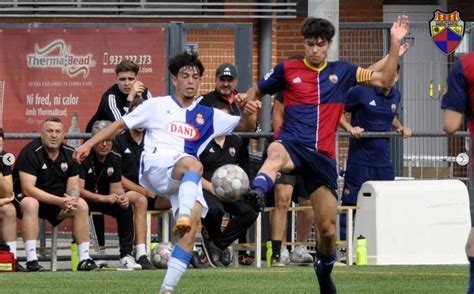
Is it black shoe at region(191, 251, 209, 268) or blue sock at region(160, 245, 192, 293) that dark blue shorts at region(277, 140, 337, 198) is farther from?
black shoe at region(191, 251, 209, 268)

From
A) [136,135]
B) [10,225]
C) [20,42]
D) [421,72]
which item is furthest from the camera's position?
[421,72]

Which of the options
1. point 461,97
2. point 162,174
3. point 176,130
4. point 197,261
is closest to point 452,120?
point 461,97

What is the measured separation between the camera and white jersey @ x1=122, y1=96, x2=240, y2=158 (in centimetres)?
1210

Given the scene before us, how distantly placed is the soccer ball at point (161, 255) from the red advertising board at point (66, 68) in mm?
2772

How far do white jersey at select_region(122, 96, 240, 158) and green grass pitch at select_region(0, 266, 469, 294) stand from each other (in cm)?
123

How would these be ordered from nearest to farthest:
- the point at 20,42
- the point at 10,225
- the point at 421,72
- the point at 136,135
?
the point at 10,225 < the point at 136,135 < the point at 20,42 < the point at 421,72

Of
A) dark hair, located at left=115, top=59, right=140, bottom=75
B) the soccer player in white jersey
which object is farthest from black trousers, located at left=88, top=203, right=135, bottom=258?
the soccer player in white jersey

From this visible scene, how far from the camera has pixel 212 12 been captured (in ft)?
69.3

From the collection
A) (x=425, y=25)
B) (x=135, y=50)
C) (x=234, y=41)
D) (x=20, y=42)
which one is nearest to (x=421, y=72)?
(x=425, y=25)

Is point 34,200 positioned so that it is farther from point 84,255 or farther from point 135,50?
point 135,50

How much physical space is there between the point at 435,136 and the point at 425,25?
7.58ft

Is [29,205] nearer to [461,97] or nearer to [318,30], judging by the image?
Answer: [318,30]

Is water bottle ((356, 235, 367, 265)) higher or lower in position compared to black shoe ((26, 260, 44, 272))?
higher

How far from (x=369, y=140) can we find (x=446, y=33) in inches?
137
